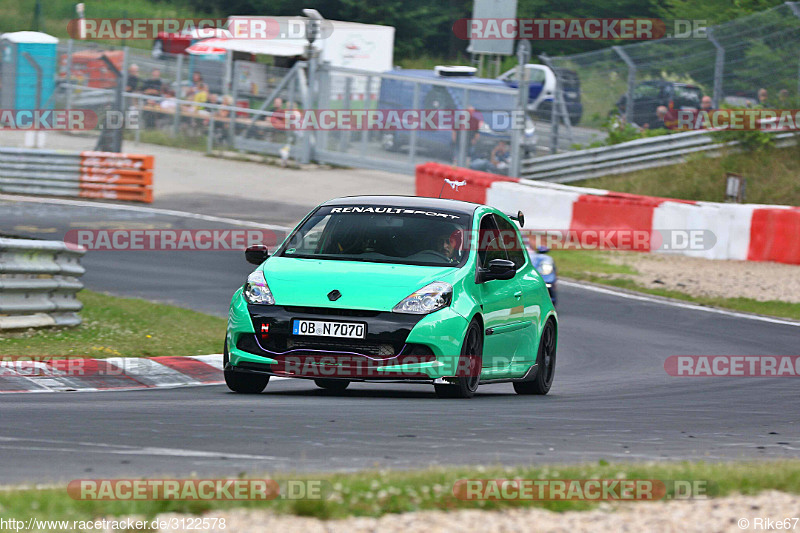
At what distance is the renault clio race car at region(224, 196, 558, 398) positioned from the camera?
8.56 meters

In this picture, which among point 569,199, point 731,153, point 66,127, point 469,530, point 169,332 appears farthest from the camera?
point 66,127

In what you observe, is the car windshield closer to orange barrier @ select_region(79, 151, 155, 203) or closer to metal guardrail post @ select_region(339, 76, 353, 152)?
orange barrier @ select_region(79, 151, 155, 203)

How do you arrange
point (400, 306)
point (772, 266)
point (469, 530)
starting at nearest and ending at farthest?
→ point (469, 530) < point (400, 306) < point (772, 266)

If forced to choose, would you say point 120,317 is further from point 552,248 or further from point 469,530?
point 552,248

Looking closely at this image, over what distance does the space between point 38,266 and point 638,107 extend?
1821 cm

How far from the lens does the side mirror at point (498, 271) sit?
9375 mm

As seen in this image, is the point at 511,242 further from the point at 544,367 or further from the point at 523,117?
the point at 523,117

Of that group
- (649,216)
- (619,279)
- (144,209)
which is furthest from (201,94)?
(619,279)

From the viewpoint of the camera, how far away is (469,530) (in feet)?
15.6

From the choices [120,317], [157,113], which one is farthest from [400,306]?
[157,113]

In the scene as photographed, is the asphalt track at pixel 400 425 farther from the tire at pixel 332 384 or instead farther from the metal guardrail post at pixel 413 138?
the metal guardrail post at pixel 413 138

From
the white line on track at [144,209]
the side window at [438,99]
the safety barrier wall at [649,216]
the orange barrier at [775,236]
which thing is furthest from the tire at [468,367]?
the side window at [438,99]

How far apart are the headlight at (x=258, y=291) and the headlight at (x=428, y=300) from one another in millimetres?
872

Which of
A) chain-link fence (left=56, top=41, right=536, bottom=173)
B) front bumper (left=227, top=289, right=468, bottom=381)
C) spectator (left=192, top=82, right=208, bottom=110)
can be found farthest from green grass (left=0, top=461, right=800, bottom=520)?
spectator (left=192, top=82, right=208, bottom=110)
